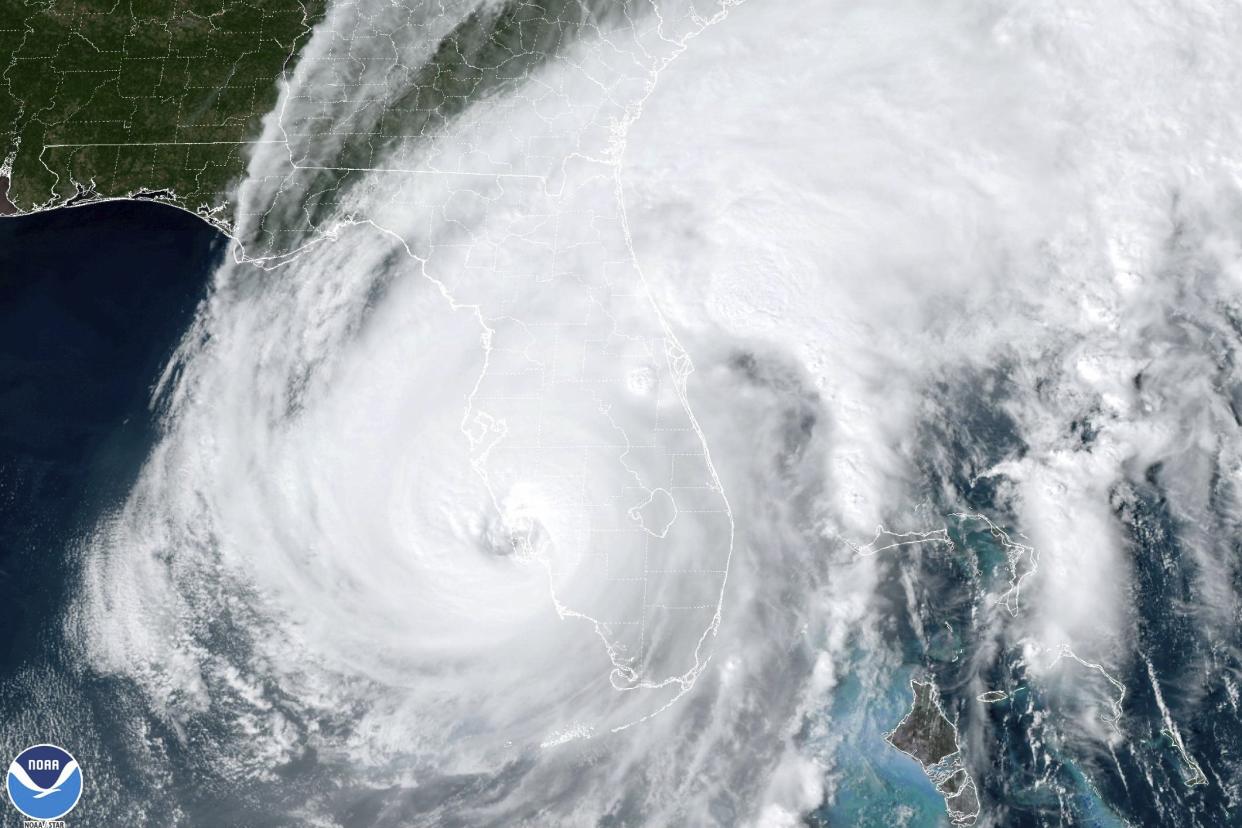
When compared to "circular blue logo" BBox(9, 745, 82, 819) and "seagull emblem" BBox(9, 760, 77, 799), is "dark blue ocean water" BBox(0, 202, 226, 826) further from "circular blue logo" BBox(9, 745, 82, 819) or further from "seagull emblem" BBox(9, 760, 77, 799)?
"seagull emblem" BBox(9, 760, 77, 799)

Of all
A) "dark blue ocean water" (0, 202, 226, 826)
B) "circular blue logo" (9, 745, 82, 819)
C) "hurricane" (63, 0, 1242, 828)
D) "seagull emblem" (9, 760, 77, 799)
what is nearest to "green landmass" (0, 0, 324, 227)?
"dark blue ocean water" (0, 202, 226, 826)

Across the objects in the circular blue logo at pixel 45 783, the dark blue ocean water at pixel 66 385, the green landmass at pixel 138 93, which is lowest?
the circular blue logo at pixel 45 783

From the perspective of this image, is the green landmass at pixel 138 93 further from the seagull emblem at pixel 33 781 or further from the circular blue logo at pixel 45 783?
the seagull emblem at pixel 33 781

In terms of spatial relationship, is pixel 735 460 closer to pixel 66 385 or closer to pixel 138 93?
pixel 66 385

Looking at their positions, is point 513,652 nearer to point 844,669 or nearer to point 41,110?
point 844,669

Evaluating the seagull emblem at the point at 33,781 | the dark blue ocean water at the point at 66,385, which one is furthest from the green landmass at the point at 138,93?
the seagull emblem at the point at 33,781

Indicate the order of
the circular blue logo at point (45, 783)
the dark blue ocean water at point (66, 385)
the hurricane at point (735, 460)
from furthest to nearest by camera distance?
the dark blue ocean water at point (66, 385)
the circular blue logo at point (45, 783)
the hurricane at point (735, 460)

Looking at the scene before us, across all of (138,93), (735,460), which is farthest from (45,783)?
(138,93)
